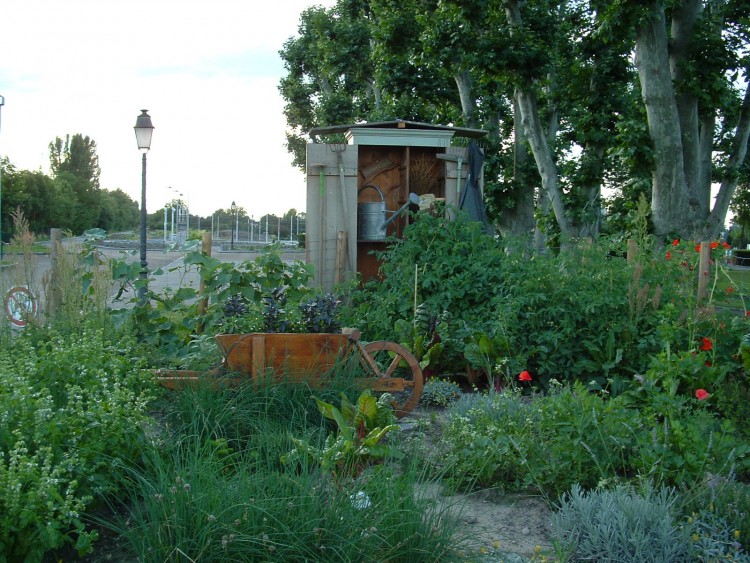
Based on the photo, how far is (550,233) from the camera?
1592cm

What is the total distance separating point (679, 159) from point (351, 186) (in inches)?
232

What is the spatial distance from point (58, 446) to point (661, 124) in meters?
10.8

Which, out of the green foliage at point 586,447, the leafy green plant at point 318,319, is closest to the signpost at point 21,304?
the leafy green plant at point 318,319

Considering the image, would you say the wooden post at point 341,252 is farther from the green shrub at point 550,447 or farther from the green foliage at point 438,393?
the green shrub at point 550,447

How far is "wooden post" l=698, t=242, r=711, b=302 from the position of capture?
6082 mm

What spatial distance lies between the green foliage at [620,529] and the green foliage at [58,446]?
181cm

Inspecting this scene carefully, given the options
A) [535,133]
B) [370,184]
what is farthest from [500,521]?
[535,133]

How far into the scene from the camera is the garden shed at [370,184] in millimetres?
8750

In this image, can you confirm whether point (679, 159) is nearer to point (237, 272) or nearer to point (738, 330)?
point (738, 330)

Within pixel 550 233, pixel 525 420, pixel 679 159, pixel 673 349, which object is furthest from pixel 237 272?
pixel 550 233

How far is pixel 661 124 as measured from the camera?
11336 millimetres

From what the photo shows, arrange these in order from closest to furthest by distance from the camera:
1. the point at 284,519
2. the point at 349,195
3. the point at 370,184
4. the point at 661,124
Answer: the point at 284,519, the point at 349,195, the point at 370,184, the point at 661,124

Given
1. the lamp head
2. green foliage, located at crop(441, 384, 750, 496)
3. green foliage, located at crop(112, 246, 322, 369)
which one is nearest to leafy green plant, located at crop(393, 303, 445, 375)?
green foliage, located at crop(112, 246, 322, 369)

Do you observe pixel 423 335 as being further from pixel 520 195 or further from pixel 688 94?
pixel 520 195
